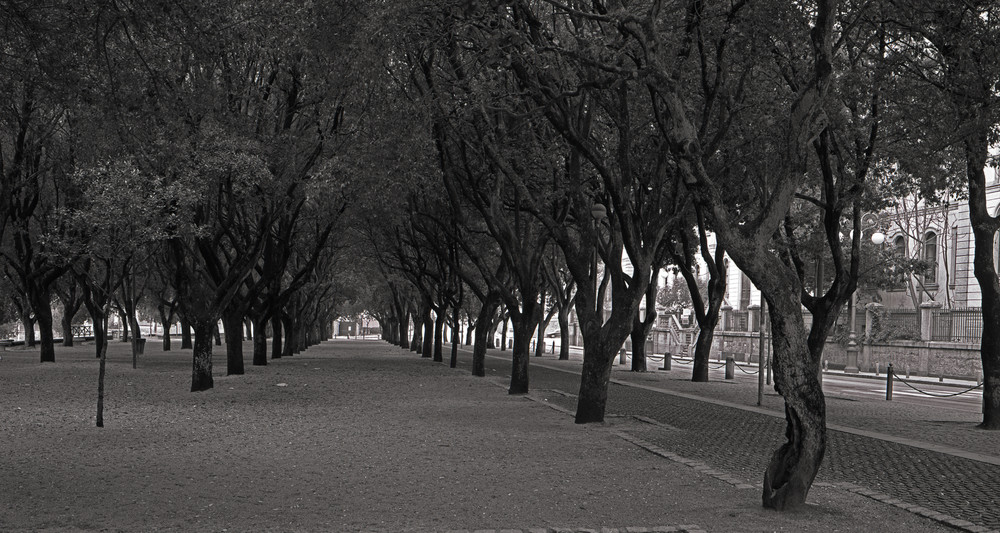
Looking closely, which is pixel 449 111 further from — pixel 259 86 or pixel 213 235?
pixel 213 235

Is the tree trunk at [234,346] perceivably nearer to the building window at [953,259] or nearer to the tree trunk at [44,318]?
the tree trunk at [44,318]

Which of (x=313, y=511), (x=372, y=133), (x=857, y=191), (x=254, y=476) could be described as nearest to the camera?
(x=313, y=511)

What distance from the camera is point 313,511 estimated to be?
295 inches

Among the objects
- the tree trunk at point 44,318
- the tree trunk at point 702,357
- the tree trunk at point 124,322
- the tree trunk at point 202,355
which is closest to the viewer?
the tree trunk at point 202,355

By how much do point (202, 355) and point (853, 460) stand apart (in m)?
13.6

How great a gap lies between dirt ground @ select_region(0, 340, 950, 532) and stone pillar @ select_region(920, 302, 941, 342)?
2366 centimetres

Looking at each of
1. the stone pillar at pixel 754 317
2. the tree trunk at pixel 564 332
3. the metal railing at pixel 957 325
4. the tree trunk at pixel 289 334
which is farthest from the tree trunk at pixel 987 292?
the stone pillar at pixel 754 317

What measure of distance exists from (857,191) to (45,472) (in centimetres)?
1385

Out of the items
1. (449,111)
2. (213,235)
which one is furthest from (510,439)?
(213,235)

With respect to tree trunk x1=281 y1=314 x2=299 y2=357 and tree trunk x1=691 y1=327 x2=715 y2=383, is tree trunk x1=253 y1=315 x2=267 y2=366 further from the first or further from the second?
tree trunk x1=691 y1=327 x2=715 y2=383

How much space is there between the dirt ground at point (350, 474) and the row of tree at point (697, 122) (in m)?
1.13

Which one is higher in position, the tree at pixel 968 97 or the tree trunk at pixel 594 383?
the tree at pixel 968 97

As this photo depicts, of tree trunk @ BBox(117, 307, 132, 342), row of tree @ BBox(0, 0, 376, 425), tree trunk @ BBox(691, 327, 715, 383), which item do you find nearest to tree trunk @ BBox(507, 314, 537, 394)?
row of tree @ BBox(0, 0, 376, 425)

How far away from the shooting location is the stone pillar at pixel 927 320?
34.9 m
